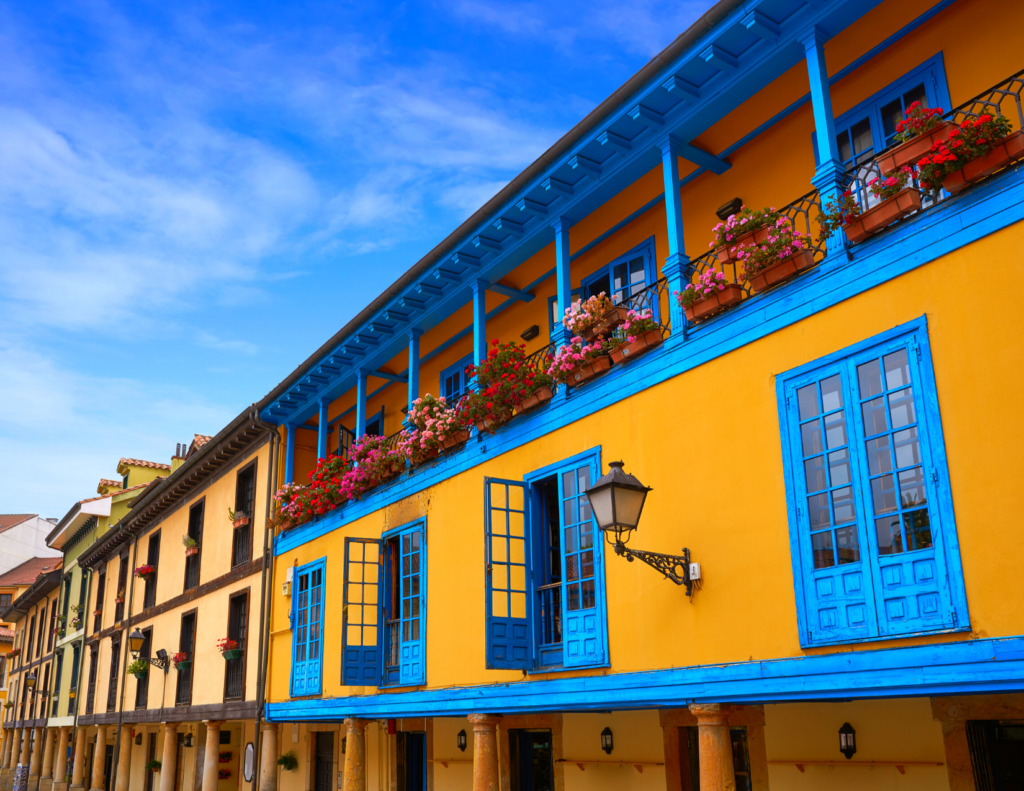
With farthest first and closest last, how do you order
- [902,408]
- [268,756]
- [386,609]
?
[268,756] → [386,609] → [902,408]

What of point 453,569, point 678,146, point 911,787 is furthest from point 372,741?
point 678,146

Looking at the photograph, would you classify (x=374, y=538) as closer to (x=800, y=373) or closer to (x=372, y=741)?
(x=372, y=741)

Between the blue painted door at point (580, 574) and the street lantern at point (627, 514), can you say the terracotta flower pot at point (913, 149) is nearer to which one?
the street lantern at point (627, 514)

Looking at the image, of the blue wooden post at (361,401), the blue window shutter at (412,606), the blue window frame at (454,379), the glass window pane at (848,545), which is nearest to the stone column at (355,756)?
the blue window shutter at (412,606)

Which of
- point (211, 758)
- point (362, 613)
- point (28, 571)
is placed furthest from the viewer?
point (28, 571)

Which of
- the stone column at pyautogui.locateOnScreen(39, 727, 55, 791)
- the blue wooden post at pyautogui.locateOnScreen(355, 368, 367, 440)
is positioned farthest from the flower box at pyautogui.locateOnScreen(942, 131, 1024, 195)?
the stone column at pyautogui.locateOnScreen(39, 727, 55, 791)

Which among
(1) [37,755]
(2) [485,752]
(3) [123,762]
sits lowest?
(1) [37,755]

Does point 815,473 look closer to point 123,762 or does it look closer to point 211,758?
point 211,758

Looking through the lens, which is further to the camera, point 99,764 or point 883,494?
point 99,764

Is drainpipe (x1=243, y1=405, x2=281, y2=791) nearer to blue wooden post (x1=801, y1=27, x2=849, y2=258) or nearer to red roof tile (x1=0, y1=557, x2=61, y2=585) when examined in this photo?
blue wooden post (x1=801, y1=27, x2=849, y2=258)

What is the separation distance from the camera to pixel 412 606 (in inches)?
466

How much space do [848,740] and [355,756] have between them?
685 cm

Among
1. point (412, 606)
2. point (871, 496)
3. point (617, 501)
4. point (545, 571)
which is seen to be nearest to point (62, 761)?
point (412, 606)

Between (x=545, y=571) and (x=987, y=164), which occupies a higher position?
(x=987, y=164)
